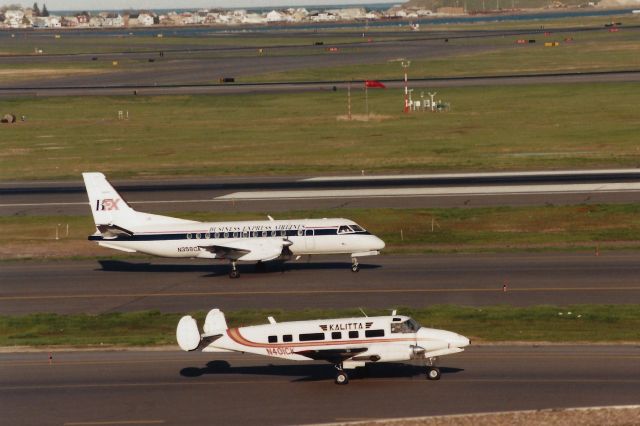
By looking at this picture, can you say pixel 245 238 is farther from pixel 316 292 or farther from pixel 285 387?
pixel 285 387

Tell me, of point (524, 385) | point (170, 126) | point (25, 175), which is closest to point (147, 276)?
point (524, 385)

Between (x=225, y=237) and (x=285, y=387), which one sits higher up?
(x=225, y=237)

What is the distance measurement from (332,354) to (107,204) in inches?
1163

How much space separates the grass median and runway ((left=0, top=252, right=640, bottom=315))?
1.75 meters

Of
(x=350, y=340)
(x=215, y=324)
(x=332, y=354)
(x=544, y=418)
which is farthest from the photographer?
(x=215, y=324)

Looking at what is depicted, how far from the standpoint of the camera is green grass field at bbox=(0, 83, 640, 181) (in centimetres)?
10900

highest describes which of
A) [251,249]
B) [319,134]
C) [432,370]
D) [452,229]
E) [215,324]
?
[319,134]

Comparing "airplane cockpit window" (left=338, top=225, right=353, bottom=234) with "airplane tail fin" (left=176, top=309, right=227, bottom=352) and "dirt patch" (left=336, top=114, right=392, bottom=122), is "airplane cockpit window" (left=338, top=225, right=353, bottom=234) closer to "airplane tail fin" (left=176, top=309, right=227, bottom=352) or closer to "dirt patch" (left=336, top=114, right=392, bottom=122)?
"airplane tail fin" (left=176, top=309, right=227, bottom=352)

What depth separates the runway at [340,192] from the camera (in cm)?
8619

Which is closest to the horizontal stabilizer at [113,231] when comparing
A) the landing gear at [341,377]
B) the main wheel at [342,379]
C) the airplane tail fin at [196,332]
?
the airplane tail fin at [196,332]

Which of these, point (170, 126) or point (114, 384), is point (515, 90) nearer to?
point (170, 126)

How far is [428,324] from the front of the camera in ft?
175

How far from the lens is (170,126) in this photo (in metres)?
142

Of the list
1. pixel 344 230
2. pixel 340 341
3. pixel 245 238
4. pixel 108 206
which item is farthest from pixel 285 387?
pixel 108 206
